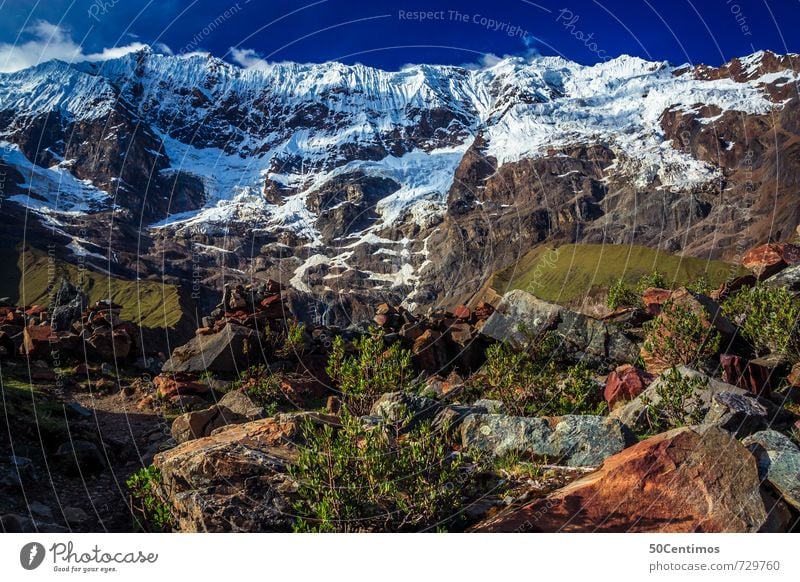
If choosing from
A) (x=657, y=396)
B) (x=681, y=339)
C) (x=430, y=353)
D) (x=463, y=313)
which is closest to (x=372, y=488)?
(x=657, y=396)

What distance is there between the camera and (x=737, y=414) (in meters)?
13.3

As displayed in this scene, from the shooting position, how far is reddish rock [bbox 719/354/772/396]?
1792 cm

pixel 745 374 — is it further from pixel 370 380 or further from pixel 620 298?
pixel 620 298

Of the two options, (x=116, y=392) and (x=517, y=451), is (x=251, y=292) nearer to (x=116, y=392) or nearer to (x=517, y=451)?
(x=116, y=392)

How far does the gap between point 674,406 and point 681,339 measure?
7.42 meters

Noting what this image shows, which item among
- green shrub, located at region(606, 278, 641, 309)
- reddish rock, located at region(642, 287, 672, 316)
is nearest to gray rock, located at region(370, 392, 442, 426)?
reddish rock, located at region(642, 287, 672, 316)

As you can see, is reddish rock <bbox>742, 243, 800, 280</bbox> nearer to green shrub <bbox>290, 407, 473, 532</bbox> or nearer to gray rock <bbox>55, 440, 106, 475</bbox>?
green shrub <bbox>290, 407, 473, 532</bbox>

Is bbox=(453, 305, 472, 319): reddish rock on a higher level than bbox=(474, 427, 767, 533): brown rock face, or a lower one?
lower

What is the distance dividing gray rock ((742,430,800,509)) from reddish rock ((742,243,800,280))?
24.7 metres

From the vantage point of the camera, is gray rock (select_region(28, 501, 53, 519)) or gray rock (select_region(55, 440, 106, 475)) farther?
gray rock (select_region(55, 440, 106, 475))

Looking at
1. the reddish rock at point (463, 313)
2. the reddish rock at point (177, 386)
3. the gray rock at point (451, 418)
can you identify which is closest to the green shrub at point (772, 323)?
the gray rock at point (451, 418)

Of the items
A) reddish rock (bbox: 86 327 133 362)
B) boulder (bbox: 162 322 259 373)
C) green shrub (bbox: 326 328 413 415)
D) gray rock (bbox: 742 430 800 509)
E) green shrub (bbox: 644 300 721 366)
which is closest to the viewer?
gray rock (bbox: 742 430 800 509)

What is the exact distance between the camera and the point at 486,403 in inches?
659

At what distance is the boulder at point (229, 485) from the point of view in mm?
9719
